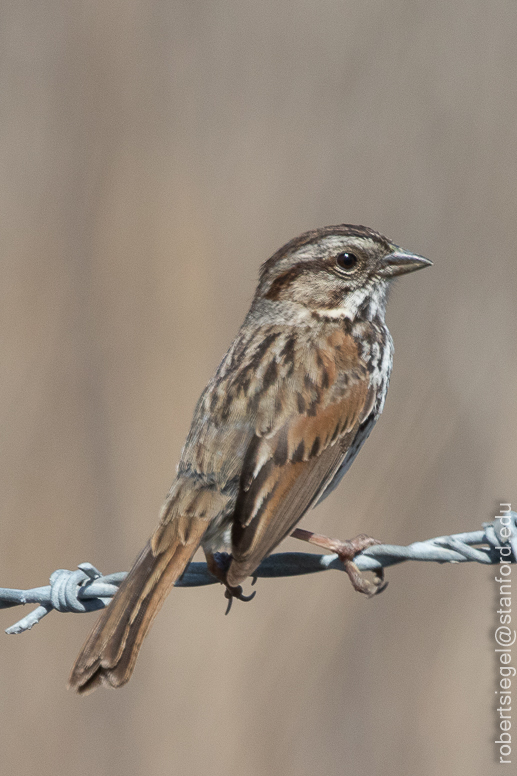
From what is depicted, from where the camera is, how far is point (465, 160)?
16.9 feet

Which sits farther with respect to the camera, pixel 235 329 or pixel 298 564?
pixel 235 329

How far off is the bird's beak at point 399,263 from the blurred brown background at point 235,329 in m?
1.24

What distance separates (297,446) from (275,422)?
10 cm

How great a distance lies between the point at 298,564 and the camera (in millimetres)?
2660

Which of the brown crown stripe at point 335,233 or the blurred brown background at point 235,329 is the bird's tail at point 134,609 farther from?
the blurred brown background at point 235,329

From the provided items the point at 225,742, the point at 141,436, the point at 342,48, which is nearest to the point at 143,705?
the point at 225,742

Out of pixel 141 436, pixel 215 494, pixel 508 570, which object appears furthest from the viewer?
pixel 141 436

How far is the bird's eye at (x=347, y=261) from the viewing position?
347 cm

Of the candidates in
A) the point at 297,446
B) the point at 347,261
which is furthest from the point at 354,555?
the point at 347,261

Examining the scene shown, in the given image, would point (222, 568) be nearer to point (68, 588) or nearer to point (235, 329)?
point (68, 588)

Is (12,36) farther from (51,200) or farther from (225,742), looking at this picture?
(225,742)

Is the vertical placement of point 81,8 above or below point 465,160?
above

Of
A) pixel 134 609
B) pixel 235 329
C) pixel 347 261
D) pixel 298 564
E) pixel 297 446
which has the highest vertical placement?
pixel 235 329

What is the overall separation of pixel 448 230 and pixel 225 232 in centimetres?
118
